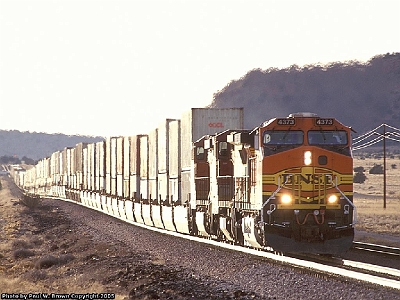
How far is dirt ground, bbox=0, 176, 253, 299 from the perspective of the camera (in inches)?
601

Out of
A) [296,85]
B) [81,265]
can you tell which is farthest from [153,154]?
[296,85]

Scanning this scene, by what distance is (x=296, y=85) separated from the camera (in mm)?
183250

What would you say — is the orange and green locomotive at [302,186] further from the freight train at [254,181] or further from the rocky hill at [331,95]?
the rocky hill at [331,95]

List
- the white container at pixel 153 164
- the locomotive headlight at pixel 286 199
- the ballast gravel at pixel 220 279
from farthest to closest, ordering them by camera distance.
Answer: the white container at pixel 153 164, the locomotive headlight at pixel 286 199, the ballast gravel at pixel 220 279

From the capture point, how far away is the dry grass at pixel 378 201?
40.7m

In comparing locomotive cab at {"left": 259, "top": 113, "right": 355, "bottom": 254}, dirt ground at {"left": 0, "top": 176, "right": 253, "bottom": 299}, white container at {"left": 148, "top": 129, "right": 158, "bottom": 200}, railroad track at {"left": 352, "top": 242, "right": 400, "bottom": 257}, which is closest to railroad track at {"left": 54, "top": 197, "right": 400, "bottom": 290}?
locomotive cab at {"left": 259, "top": 113, "right": 355, "bottom": 254}

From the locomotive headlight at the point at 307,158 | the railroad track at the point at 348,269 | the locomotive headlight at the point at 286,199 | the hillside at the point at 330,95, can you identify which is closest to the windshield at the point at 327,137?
the locomotive headlight at the point at 307,158

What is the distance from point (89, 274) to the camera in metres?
19.8

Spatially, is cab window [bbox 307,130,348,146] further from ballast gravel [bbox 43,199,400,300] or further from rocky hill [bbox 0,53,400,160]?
rocky hill [bbox 0,53,400,160]

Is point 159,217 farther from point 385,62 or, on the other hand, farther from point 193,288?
point 385,62

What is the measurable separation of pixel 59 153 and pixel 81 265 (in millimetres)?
71419

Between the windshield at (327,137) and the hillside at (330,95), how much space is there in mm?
135831

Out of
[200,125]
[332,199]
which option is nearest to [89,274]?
[332,199]

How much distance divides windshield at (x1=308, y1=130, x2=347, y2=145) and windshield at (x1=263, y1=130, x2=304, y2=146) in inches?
11.6
